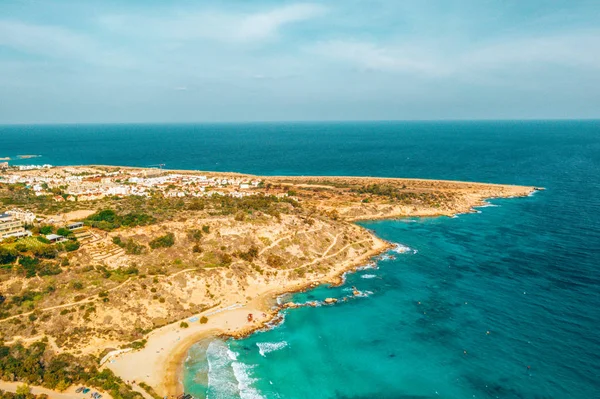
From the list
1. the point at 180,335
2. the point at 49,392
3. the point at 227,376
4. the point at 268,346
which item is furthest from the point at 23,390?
the point at 268,346

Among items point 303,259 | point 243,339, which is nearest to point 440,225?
point 303,259

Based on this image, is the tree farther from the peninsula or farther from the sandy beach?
the sandy beach

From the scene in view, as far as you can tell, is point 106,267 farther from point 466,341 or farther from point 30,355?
point 466,341

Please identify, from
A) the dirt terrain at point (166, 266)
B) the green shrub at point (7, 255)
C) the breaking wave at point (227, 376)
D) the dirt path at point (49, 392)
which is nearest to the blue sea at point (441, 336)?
the breaking wave at point (227, 376)

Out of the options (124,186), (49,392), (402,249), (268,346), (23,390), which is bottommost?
(268,346)

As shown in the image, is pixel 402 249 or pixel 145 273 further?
pixel 402 249

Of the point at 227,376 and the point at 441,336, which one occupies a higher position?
the point at 441,336

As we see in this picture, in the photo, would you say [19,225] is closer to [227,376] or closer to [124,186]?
[227,376]
